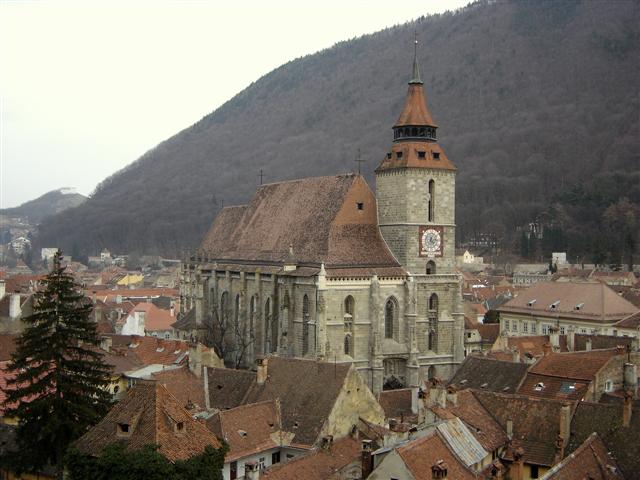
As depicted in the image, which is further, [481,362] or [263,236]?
[263,236]

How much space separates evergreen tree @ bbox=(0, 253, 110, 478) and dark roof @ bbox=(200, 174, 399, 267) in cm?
2403

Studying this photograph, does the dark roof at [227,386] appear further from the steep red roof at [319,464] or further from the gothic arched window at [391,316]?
the gothic arched window at [391,316]

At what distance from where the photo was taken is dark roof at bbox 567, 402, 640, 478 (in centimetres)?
3378

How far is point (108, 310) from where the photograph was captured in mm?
99625

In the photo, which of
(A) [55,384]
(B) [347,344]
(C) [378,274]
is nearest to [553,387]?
(B) [347,344]

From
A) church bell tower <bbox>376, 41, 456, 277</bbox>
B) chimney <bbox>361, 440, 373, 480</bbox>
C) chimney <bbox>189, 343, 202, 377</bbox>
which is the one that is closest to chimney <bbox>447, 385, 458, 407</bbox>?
chimney <bbox>361, 440, 373, 480</bbox>

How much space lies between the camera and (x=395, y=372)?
6091 cm

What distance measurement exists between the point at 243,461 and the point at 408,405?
39.3ft

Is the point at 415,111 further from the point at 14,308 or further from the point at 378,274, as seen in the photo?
the point at 14,308

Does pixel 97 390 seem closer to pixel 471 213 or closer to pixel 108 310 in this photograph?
pixel 108 310

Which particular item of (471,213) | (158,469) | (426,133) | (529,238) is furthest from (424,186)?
(471,213)

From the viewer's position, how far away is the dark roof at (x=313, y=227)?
6134 centimetres

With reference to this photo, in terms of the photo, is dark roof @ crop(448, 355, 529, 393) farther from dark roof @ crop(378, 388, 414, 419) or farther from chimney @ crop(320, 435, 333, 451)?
chimney @ crop(320, 435, 333, 451)

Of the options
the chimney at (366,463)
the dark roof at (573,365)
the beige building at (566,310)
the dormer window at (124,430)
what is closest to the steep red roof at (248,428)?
the chimney at (366,463)
